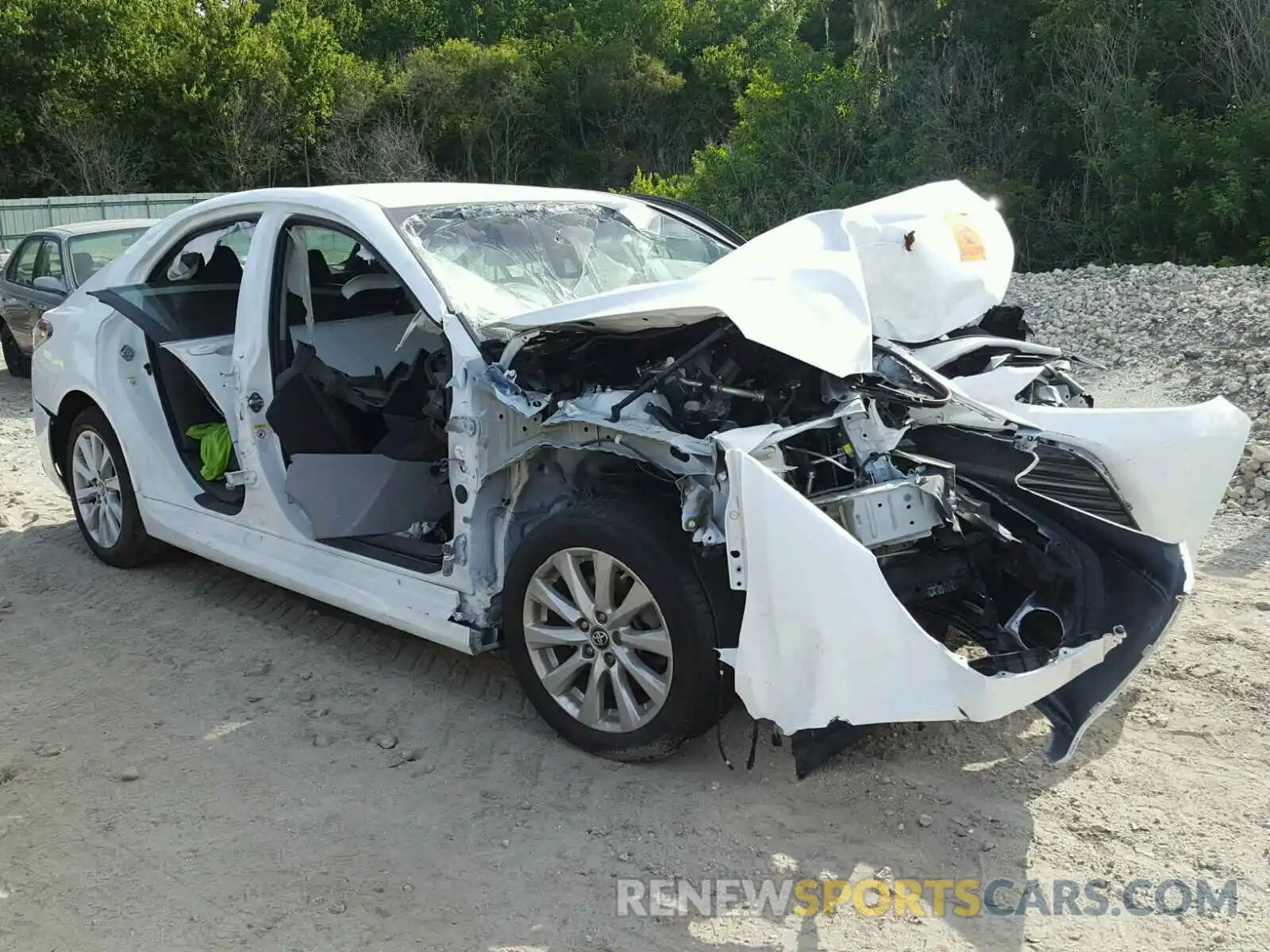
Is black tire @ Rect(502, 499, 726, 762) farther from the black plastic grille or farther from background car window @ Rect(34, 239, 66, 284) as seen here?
background car window @ Rect(34, 239, 66, 284)

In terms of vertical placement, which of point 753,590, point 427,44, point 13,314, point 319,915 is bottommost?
point 319,915

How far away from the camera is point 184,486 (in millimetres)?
5191

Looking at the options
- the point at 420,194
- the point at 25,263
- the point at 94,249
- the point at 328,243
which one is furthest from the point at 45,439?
the point at 25,263

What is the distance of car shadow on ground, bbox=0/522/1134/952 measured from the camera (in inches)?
116

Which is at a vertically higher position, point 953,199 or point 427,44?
point 427,44

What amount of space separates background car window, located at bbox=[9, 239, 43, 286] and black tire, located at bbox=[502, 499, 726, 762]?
31.0 feet

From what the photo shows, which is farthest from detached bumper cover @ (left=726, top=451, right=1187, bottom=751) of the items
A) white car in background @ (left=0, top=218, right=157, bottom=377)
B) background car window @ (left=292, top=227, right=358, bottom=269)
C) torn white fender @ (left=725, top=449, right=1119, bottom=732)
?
white car in background @ (left=0, top=218, right=157, bottom=377)

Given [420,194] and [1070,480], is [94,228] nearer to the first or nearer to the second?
[420,194]

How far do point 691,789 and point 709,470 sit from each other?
3.36ft

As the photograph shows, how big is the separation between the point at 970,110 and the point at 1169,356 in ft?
41.9

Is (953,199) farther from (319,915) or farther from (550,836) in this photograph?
(319,915)

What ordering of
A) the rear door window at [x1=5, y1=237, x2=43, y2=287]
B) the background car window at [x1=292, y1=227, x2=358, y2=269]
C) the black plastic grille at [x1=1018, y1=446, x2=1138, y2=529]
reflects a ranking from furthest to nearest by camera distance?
the rear door window at [x1=5, y1=237, x2=43, y2=287], the background car window at [x1=292, y1=227, x2=358, y2=269], the black plastic grille at [x1=1018, y1=446, x2=1138, y2=529]

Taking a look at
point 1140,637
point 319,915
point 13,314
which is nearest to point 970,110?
point 13,314

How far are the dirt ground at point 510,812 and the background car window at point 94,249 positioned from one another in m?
6.94
